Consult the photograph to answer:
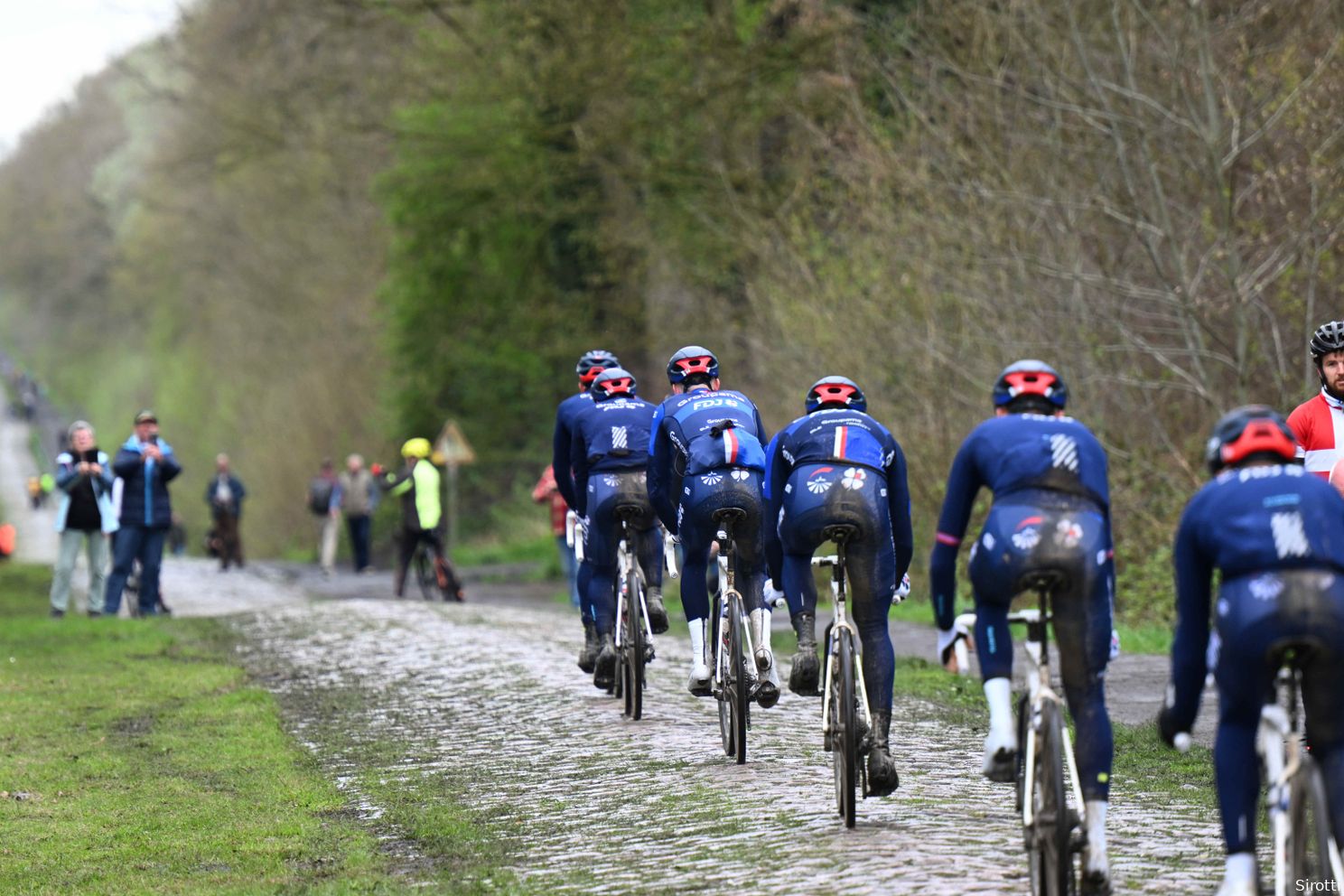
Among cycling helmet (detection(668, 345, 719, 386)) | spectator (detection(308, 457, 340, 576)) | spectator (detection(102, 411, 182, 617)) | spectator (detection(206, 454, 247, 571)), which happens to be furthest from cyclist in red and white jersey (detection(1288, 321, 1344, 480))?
spectator (detection(206, 454, 247, 571))

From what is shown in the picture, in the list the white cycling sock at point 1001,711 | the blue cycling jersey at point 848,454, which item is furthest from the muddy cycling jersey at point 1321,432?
the white cycling sock at point 1001,711

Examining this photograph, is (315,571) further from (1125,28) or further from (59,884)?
(59,884)

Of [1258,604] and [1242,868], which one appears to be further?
[1242,868]

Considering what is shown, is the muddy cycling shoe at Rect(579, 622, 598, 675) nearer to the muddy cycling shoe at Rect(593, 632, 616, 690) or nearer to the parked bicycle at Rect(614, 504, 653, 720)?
the muddy cycling shoe at Rect(593, 632, 616, 690)

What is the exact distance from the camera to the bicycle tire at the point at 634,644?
1300cm

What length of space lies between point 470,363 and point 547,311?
15.7 ft

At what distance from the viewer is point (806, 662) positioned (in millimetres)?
9906

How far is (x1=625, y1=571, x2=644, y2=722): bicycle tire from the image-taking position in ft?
42.7

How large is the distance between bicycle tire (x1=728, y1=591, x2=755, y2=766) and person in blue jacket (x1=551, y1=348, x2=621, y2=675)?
2.71 metres

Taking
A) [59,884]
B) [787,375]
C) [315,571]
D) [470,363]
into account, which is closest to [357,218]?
[470,363]

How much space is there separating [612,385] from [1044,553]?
20.9 ft

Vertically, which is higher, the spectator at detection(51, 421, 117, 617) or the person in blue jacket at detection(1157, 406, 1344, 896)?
the spectator at detection(51, 421, 117, 617)

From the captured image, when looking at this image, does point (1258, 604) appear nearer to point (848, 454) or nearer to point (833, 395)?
point (848, 454)

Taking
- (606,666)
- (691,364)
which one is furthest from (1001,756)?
(606,666)
